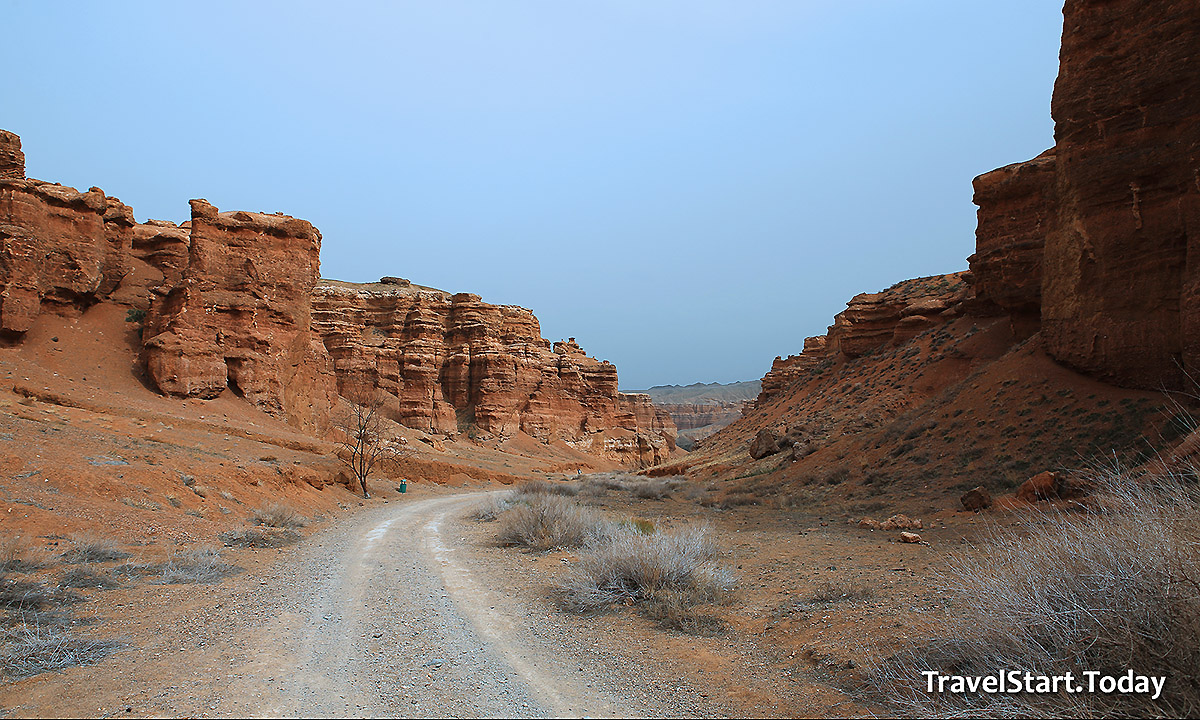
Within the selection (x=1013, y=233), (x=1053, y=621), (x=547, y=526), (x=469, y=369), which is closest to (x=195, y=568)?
(x=547, y=526)

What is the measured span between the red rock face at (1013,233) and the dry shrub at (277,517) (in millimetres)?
23623

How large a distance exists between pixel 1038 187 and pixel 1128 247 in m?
11.0

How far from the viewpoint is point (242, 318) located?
29359mm

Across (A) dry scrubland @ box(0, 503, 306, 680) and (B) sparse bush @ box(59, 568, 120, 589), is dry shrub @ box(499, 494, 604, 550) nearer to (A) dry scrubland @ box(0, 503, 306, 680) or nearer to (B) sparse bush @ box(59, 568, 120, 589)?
(A) dry scrubland @ box(0, 503, 306, 680)

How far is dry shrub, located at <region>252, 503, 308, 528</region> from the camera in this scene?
1361cm

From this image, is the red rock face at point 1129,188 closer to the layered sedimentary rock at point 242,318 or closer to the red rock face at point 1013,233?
the red rock face at point 1013,233

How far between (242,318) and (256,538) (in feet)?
71.8

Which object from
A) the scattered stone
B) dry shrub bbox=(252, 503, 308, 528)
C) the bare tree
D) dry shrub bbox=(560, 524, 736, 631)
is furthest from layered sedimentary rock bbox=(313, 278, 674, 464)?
dry shrub bbox=(560, 524, 736, 631)

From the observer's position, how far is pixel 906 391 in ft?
83.8

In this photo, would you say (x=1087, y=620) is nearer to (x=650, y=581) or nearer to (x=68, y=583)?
(x=650, y=581)

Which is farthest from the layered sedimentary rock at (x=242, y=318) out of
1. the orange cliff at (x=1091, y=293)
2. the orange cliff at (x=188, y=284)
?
the orange cliff at (x=1091, y=293)

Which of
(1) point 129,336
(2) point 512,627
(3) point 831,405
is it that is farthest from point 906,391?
(1) point 129,336

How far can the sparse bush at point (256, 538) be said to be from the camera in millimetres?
11270

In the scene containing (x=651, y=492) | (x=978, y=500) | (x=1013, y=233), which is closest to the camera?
(x=978, y=500)
